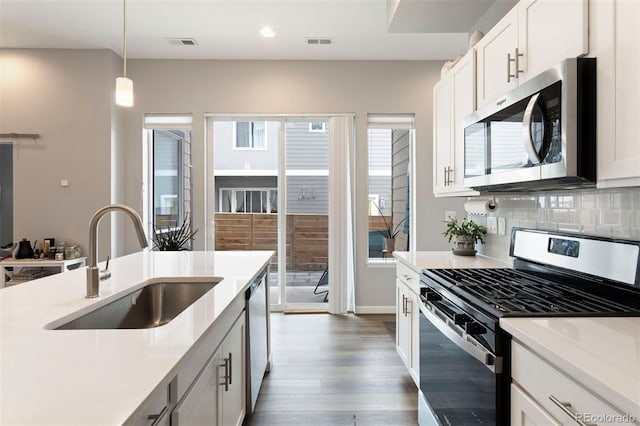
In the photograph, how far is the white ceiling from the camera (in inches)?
122

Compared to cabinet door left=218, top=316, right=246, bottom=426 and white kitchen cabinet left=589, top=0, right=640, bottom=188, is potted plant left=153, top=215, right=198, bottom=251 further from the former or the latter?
white kitchen cabinet left=589, top=0, right=640, bottom=188

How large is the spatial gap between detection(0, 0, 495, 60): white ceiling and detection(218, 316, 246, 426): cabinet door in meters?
2.28

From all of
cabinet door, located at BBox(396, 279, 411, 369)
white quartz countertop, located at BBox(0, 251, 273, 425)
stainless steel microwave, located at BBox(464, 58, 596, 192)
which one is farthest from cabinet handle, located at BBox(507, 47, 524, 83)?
white quartz countertop, located at BBox(0, 251, 273, 425)

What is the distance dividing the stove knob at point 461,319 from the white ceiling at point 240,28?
2025mm

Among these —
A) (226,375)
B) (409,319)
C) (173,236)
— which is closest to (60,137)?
(173,236)

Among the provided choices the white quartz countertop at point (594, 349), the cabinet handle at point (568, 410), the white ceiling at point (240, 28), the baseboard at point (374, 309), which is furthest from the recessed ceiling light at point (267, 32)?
the cabinet handle at point (568, 410)

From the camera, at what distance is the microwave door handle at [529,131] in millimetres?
1441

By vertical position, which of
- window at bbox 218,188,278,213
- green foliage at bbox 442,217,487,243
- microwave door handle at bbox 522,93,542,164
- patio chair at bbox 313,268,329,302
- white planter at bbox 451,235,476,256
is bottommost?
patio chair at bbox 313,268,329,302

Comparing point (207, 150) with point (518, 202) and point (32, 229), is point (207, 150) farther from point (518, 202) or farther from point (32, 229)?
point (518, 202)

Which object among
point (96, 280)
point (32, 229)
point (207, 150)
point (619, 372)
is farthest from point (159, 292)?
point (32, 229)

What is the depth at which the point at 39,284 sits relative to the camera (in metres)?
1.67

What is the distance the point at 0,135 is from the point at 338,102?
3.64 m

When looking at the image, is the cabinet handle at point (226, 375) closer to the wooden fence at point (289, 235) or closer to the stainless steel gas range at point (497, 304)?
the stainless steel gas range at point (497, 304)

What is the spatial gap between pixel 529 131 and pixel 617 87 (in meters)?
0.32
